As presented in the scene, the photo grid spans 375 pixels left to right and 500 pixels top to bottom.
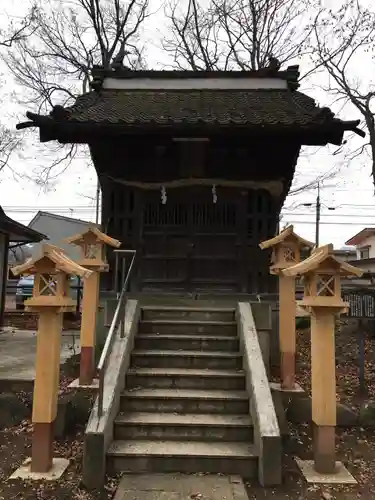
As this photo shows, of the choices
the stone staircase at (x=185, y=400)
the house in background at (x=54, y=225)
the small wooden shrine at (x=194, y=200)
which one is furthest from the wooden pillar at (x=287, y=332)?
the house in background at (x=54, y=225)

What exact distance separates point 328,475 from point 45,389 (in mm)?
3133

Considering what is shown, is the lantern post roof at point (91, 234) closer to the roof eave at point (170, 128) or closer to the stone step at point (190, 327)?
the stone step at point (190, 327)

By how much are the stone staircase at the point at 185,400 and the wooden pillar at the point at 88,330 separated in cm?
69

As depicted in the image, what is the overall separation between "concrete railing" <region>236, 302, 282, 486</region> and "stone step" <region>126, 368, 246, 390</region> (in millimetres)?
212

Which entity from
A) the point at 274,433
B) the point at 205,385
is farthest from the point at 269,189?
the point at 274,433

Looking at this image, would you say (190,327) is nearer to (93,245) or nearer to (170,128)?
(93,245)

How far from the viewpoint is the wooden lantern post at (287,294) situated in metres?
6.28

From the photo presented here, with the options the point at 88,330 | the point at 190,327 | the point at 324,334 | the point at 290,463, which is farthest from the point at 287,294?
the point at 88,330

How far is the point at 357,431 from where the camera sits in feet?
18.7

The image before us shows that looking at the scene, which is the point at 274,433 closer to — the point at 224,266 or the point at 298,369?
the point at 298,369

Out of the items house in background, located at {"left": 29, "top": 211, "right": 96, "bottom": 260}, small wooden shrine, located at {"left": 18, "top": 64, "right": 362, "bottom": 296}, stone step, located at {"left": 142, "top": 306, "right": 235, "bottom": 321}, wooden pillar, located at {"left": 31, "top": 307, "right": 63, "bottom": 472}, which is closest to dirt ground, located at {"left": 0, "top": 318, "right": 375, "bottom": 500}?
wooden pillar, located at {"left": 31, "top": 307, "right": 63, "bottom": 472}

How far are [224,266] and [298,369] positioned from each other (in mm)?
2387

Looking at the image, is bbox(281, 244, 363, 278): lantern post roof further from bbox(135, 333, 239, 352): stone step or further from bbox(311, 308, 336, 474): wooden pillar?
bbox(135, 333, 239, 352): stone step

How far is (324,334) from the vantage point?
4.75m
